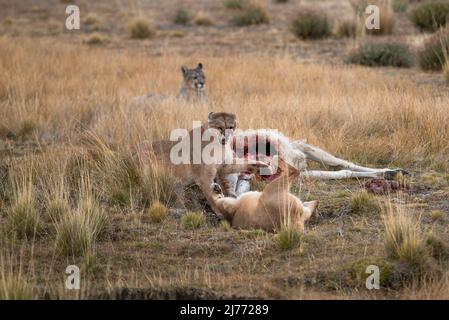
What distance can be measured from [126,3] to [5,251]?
25445mm

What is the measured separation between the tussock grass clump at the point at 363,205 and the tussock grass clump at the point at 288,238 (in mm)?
1187

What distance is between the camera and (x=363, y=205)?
316 inches

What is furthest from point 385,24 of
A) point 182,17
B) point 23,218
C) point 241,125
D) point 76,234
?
point 76,234

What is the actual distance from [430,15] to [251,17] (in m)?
5.69

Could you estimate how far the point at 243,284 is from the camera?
20.2ft

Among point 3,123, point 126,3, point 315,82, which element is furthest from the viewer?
point 126,3

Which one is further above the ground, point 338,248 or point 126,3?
point 126,3

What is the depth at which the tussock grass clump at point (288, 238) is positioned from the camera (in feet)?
22.6

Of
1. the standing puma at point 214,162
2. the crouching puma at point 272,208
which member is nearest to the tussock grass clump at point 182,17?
the standing puma at point 214,162

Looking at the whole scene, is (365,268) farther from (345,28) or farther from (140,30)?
(140,30)

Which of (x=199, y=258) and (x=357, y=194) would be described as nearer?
(x=199, y=258)
